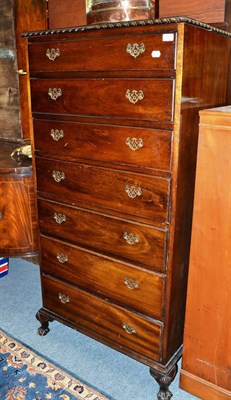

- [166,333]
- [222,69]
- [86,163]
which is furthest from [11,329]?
[222,69]

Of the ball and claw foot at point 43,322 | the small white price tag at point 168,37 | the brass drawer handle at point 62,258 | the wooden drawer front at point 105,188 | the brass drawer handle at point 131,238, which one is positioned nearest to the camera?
the small white price tag at point 168,37

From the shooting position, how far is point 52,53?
1764mm

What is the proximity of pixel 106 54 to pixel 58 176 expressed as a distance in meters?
0.66

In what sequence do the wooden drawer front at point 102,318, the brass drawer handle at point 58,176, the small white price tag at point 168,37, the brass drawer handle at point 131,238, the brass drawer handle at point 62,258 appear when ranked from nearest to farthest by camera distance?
the small white price tag at point 168,37
the brass drawer handle at point 131,238
the wooden drawer front at point 102,318
the brass drawer handle at point 58,176
the brass drawer handle at point 62,258

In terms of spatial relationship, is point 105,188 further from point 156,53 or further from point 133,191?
point 156,53

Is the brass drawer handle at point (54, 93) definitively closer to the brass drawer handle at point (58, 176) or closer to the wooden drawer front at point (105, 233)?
the brass drawer handle at point (58, 176)

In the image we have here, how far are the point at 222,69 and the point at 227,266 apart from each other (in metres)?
0.91

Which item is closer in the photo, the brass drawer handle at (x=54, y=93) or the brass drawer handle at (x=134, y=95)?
the brass drawer handle at (x=134, y=95)

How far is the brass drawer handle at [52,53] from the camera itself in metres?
1.74

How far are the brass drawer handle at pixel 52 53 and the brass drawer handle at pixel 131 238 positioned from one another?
89 centimetres

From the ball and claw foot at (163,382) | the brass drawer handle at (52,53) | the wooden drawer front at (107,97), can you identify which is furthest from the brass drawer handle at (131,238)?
the brass drawer handle at (52,53)

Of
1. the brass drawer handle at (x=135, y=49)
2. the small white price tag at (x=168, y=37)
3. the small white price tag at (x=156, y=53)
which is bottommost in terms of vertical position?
Result: the small white price tag at (x=156, y=53)

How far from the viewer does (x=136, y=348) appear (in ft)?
6.17

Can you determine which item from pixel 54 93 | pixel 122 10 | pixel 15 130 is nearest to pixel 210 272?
pixel 54 93
